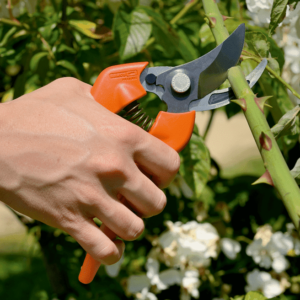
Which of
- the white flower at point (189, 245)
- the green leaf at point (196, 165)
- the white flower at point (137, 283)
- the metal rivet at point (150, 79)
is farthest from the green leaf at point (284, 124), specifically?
the white flower at point (137, 283)

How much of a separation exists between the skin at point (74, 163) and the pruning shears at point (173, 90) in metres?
0.08

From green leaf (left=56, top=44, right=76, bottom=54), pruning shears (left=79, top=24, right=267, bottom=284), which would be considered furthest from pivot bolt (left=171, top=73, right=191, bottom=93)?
green leaf (left=56, top=44, right=76, bottom=54)

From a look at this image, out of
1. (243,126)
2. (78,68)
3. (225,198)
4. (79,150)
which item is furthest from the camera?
(243,126)

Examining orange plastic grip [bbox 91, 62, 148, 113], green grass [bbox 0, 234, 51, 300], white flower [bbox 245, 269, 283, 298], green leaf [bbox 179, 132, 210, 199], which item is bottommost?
green grass [bbox 0, 234, 51, 300]

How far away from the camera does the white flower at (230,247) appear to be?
48.1 inches

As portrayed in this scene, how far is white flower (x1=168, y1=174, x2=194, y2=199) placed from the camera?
1.24 m

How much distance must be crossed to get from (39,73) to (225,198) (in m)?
0.90

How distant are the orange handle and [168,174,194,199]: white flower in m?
0.53

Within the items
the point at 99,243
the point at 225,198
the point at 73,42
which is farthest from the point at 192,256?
the point at 73,42

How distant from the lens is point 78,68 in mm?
1077

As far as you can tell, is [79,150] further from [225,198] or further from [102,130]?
[225,198]

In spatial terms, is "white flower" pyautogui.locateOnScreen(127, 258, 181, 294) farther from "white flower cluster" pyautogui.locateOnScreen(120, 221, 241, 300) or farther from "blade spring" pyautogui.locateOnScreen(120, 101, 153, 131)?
"blade spring" pyautogui.locateOnScreen(120, 101, 153, 131)

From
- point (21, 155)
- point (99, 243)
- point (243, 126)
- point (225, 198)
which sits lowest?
point (243, 126)

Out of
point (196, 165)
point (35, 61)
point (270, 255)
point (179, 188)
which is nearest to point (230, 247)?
point (270, 255)
